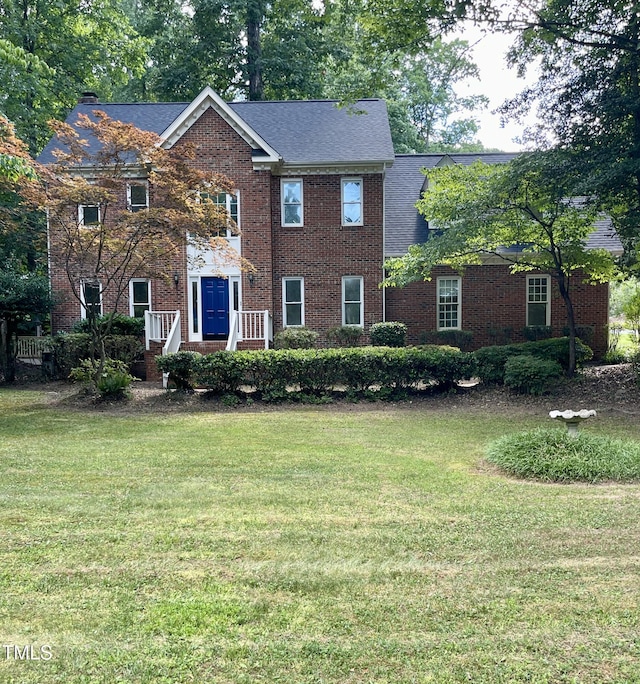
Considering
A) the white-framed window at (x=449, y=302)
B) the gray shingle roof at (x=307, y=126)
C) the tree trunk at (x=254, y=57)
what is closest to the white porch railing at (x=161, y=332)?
the gray shingle roof at (x=307, y=126)

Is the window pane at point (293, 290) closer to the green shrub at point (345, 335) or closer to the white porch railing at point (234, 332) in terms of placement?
the green shrub at point (345, 335)

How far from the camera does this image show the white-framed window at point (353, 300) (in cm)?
1891

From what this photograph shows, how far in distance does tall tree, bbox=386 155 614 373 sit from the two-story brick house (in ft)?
16.6

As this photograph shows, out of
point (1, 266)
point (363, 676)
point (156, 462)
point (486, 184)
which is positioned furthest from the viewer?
point (1, 266)

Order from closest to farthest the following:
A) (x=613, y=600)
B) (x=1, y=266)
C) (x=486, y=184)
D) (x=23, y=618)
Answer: (x=23, y=618), (x=613, y=600), (x=486, y=184), (x=1, y=266)

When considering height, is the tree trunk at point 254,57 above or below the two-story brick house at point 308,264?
above

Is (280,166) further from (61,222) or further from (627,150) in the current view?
(627,150)

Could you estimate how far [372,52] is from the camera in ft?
44.8

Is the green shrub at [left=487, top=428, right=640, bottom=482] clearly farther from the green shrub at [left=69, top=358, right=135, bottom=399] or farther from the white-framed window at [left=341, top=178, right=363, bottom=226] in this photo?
the white-framed window at [left=341, top=178, right=363, bottom=226]

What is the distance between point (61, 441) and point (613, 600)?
7919 millimetres

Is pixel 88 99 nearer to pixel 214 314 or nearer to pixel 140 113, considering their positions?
pixel 140 113

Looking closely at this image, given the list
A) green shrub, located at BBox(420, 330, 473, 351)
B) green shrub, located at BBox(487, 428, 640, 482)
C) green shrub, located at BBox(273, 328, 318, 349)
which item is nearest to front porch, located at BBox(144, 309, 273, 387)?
green shrub, located at BBox(273, 328, 318, 349)

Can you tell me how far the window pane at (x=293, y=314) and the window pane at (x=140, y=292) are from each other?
188 inches

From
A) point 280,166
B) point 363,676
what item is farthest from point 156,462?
point 280,166
